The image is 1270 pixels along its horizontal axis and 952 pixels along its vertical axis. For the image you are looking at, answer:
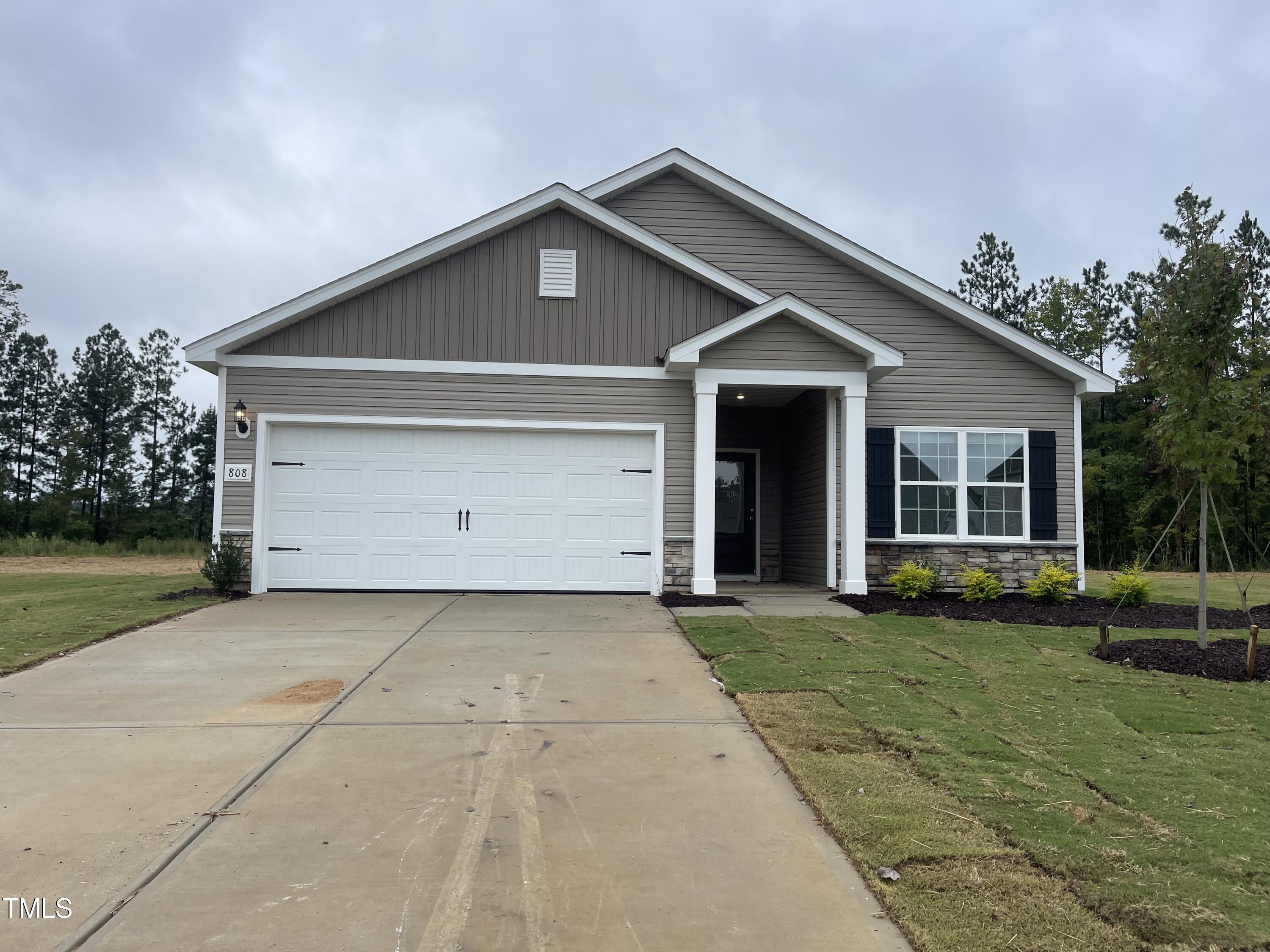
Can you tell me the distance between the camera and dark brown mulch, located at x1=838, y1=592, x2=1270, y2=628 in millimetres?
9023

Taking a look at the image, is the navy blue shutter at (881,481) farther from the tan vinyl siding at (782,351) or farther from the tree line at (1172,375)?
the tree line at (1172,375)

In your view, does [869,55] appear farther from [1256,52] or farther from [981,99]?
[1256,52]

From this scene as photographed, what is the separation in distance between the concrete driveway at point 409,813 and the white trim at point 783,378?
16.7 feet

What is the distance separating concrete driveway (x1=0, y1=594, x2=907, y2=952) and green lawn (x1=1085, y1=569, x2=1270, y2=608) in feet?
27.8

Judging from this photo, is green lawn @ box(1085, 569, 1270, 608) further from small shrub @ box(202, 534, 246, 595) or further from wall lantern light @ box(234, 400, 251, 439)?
wall lantern light @ box(234, 400, 251, 439)

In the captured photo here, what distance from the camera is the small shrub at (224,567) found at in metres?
10.1

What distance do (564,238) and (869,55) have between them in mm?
12363

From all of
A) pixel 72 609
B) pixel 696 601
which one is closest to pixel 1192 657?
pixel 696 601

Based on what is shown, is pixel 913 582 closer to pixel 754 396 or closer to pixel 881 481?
pixel 881 481

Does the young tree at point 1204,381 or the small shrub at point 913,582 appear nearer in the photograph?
the young tree at point 1204,381

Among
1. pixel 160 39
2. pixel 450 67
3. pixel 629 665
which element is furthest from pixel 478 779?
pixel 450 67

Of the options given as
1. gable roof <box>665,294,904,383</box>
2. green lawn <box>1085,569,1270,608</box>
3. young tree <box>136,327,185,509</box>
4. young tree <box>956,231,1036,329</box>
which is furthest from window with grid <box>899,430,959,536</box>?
young tree <box>136,327,185,509</box>

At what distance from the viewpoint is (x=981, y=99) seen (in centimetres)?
2238

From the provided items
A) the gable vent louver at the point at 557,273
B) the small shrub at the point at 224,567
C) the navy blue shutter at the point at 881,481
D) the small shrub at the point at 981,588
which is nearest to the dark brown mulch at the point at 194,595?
the small shrub at the point at 224,567
